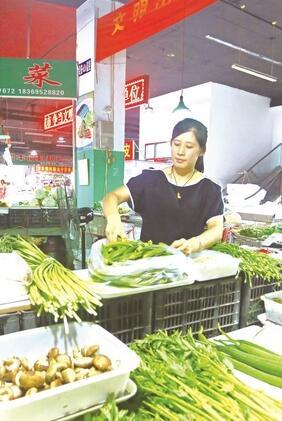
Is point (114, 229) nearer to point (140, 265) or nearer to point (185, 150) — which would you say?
point (140, 265)

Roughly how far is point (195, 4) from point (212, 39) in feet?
13.9

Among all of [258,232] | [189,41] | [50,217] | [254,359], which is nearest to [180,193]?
[254,359]

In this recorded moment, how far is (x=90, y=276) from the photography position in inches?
51.9

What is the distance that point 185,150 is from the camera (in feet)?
6.67

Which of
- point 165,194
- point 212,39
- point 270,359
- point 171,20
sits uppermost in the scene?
point 212,39

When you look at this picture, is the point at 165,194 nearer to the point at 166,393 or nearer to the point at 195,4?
the point at 166,393

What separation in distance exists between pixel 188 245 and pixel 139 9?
119 inches

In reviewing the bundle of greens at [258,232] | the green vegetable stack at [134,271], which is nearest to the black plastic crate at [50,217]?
the bundle of greens at [258,232]

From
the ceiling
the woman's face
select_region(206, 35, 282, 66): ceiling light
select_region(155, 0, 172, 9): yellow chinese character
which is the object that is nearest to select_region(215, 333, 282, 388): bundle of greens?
the woman's face

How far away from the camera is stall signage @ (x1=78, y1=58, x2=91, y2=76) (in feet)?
18.7

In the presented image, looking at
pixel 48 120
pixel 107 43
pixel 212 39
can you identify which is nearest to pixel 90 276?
pixel 107 43

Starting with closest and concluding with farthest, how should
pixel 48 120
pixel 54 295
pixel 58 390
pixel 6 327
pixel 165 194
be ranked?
pixel 58 390 < pixel 54 295 < pixel 6 327 < pixel 165 194 < pixel 48 120

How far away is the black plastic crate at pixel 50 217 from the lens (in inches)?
193

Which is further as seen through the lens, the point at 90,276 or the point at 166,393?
the point at 90,276
